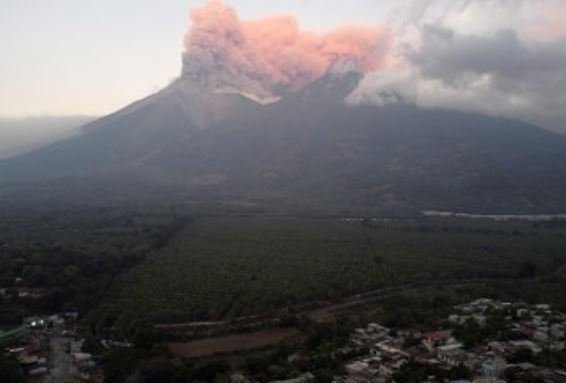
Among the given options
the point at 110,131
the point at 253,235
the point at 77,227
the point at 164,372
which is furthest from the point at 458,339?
the point at 110,131

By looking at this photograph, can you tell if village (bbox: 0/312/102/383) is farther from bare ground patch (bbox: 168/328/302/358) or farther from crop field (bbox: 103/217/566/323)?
bare ground patch (bbox: 168/328/302/358)

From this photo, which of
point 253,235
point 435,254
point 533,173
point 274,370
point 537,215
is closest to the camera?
point 274,370

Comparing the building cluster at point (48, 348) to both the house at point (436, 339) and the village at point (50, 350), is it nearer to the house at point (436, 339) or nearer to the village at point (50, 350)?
the village at point (50, 350)

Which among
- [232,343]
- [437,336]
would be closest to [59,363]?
[232,343]

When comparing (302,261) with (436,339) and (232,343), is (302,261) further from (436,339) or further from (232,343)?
(436,339)

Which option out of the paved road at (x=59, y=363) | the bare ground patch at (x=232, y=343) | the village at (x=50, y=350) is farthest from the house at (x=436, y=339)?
the paved road at (x=59, y=363)

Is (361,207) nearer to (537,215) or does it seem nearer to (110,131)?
(537,215)
